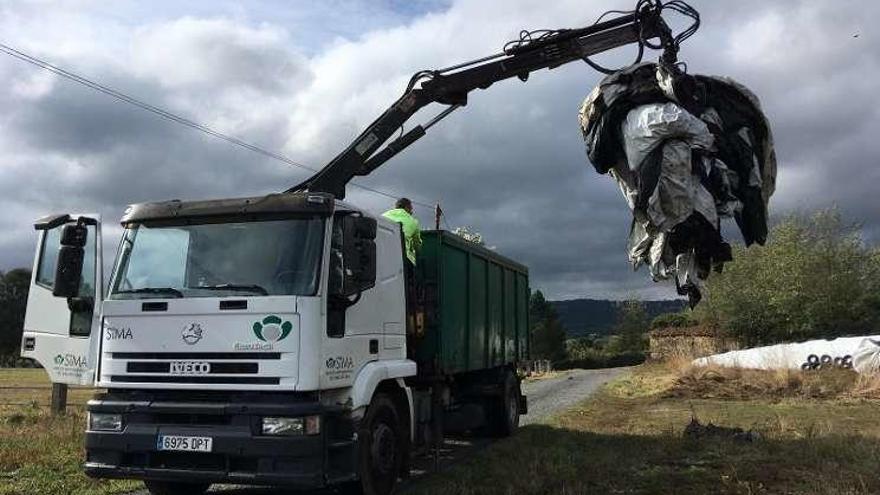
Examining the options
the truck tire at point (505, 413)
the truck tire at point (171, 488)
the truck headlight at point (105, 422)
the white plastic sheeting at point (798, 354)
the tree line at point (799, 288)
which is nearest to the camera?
the truck headlight at point (105, 422)

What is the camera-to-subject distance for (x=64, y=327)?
24.3ft

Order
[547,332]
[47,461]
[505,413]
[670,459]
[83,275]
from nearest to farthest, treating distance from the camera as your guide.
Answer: [83,275], [47,461], [670,459], [505,413], [547,332]

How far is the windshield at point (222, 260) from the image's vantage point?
6.48 metres

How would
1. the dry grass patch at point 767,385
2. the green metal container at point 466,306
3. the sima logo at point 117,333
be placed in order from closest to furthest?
A: the sima logo at point 117,333, the green metal container at point 466,306, the dry grass patch at point 767,385

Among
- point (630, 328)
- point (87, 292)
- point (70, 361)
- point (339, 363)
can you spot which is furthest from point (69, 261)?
point (630, 328)

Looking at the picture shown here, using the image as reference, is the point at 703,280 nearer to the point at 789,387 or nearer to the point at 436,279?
the point at 436,279

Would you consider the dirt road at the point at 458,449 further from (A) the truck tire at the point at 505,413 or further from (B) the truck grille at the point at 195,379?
(B) the truck grille at the point at 195,379

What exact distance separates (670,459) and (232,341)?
239 inches

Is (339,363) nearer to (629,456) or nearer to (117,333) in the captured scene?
(117,333)

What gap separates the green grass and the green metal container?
1.27 m

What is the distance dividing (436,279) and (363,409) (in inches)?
92.2

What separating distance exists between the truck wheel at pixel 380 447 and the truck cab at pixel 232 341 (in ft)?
0.06

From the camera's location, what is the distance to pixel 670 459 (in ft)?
32.8

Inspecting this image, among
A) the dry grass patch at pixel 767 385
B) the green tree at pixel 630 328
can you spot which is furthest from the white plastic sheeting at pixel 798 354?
the green tree at pixel 630 328
